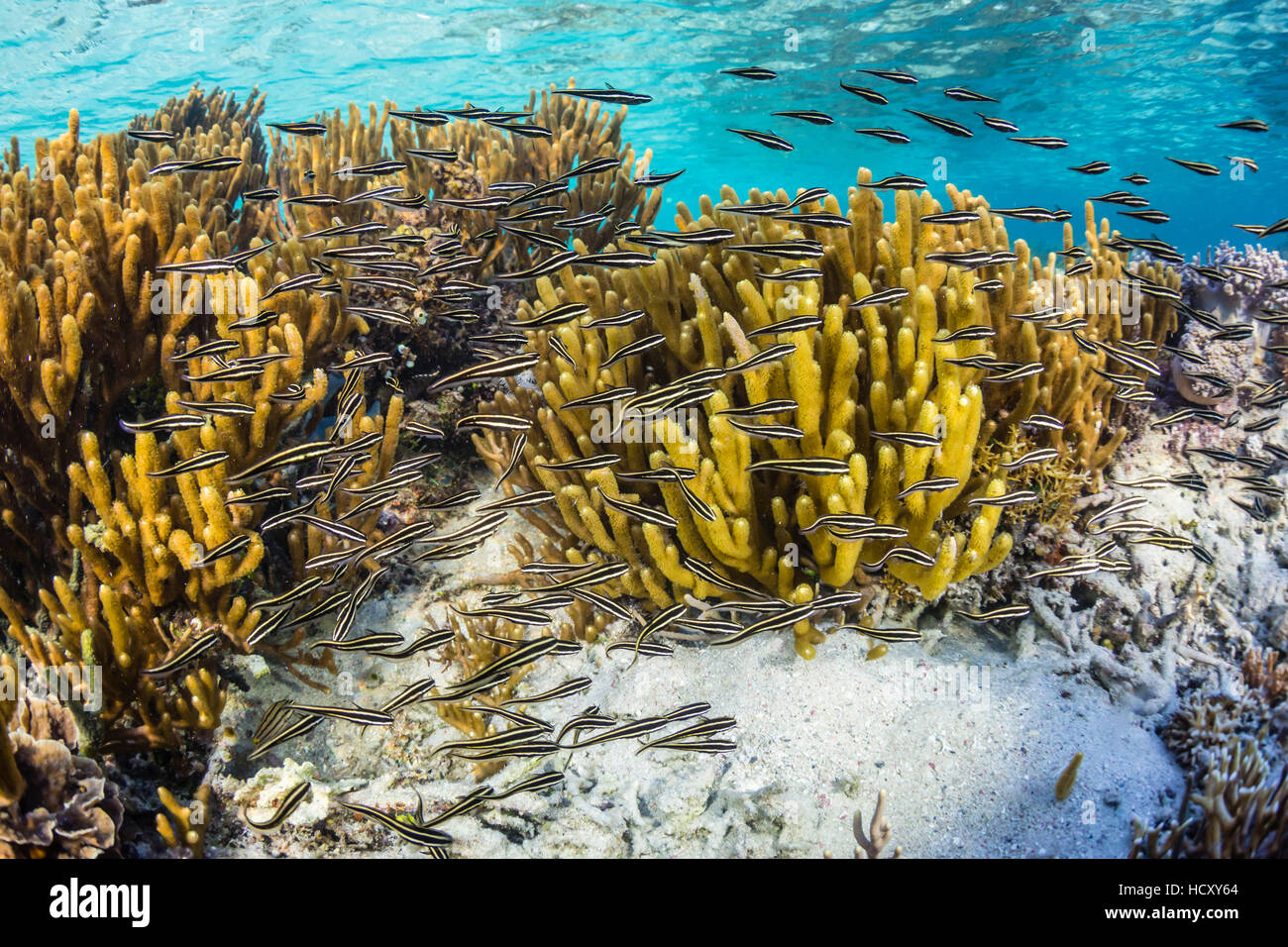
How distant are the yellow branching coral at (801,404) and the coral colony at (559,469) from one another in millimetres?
A: 23

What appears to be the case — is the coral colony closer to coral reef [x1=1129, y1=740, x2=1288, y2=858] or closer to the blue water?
coral reef [x1=1129, y1=740, x2=1288, y2=858]

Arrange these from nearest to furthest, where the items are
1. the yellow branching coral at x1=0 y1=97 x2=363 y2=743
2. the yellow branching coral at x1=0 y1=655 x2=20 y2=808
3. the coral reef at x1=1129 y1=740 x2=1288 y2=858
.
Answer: the yellow branching coral at x1=0 y1=655 x2=20 y2=808 < the coral reef at x1=1129 y1=740 x2=1288 y2=858 < the yellow branching coral at x1=0 y1=97 x2=363 y2=743

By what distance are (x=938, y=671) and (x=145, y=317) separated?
17.7 ft

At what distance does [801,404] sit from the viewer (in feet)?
10.4

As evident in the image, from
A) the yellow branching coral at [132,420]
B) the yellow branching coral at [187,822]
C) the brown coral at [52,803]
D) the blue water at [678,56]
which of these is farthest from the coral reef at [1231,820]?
the blue water at [678,56]

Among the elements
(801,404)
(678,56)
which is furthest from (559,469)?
(678,56)

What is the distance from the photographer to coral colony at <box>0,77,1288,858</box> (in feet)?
9.92

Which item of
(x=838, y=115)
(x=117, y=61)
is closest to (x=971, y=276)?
(x=117, y=61)

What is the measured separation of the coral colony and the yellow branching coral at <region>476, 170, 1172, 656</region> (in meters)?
0.02

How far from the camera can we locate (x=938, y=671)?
3500 mm

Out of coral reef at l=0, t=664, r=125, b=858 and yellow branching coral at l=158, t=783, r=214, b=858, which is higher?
coral reef at l=0, t=664, r=125, b=858

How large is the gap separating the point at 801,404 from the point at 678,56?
27.1 m

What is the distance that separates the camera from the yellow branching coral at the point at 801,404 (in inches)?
122

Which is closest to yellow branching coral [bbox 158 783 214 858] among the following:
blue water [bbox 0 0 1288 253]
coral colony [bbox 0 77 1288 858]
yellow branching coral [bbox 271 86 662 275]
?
coral colony [bbox 0 77 1288 858]
